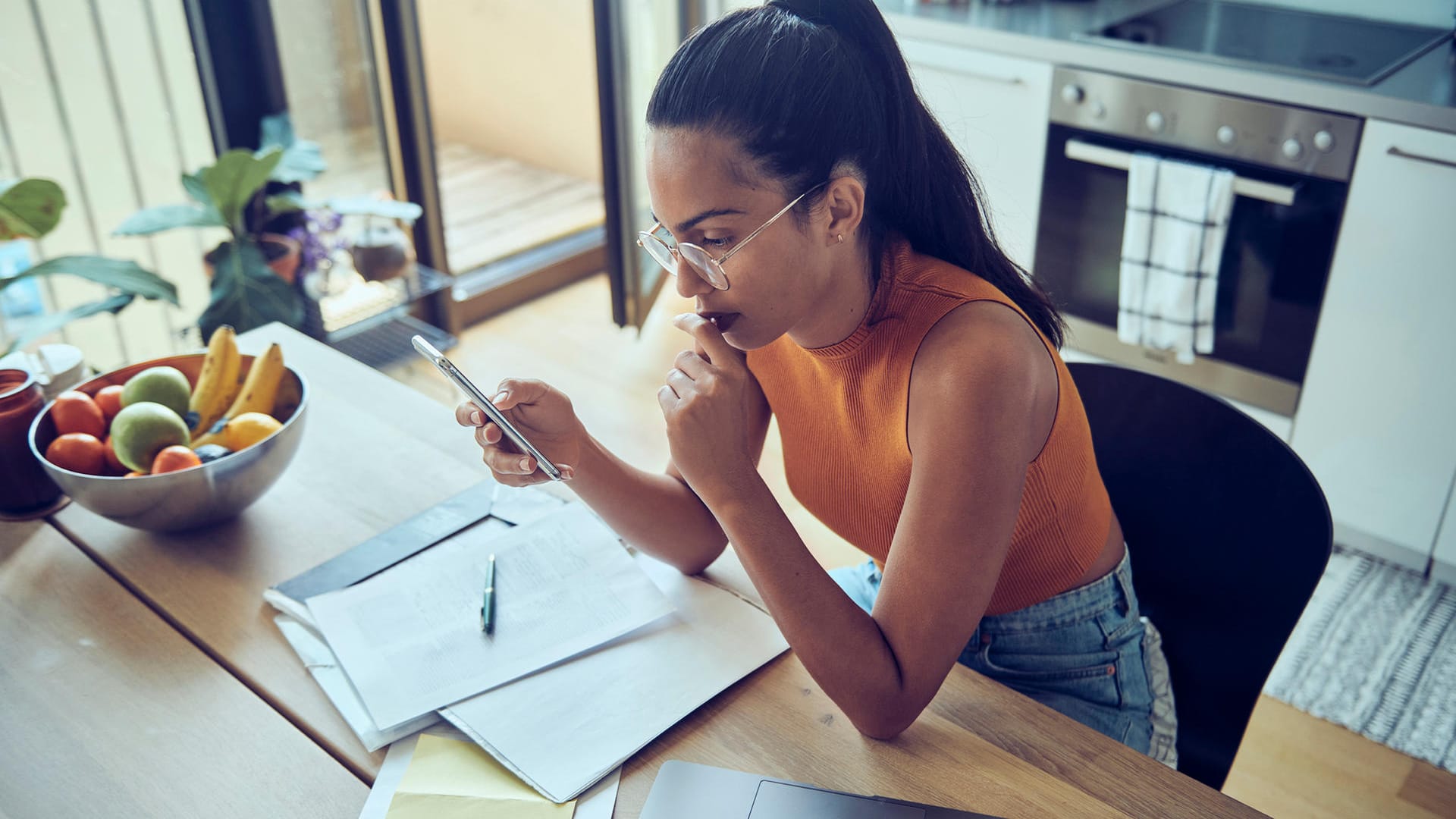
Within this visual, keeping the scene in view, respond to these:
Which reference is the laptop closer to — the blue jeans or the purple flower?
the blue jeans

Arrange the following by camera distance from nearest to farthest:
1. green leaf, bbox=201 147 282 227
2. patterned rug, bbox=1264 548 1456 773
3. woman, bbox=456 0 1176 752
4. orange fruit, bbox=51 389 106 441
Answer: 1. woman, bbox=456 0 1176 752
2. orange fruit, bbox=51 389 106 441
3. patterned rug, bbox=1264 548 1456 773
4. green leaf, bbox=201 147 282 227

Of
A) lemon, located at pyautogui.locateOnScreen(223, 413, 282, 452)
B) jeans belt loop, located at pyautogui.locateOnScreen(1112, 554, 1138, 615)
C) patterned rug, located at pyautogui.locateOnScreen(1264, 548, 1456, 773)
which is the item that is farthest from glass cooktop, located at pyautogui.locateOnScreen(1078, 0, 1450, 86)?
lemon, located at pyautogui.locateOnScreen(223, 413, 282, 452)

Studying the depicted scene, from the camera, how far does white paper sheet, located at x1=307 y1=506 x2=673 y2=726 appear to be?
3.13 ft

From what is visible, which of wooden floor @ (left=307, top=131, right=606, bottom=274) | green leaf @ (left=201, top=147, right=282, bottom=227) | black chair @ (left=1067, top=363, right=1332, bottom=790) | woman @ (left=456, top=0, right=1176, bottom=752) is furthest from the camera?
wooden floor @ (left=307, top=131, right=606, bottom=274)

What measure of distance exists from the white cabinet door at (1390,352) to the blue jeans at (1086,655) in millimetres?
1235

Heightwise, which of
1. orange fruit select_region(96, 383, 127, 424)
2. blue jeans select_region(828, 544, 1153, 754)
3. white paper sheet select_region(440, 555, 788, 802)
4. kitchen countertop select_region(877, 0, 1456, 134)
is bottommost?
blue jeans select_region(828, 544, 1153, 754)

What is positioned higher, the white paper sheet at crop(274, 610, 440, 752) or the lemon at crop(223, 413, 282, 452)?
the lemon at crop(223, 413, 282, 452)

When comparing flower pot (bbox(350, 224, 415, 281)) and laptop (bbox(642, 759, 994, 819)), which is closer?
laptop (bbox(642, 759, 994, 819))

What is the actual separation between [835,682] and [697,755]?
0.13m

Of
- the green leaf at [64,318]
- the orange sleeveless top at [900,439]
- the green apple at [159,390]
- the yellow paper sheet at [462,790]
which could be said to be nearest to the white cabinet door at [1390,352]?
the orange sleeveless top at [900,439]

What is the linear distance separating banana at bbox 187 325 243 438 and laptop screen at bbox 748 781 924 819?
78cm

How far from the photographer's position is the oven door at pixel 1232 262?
2.06m

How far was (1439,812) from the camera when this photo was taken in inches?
66.0

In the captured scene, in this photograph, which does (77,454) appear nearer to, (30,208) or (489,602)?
(489,602)
